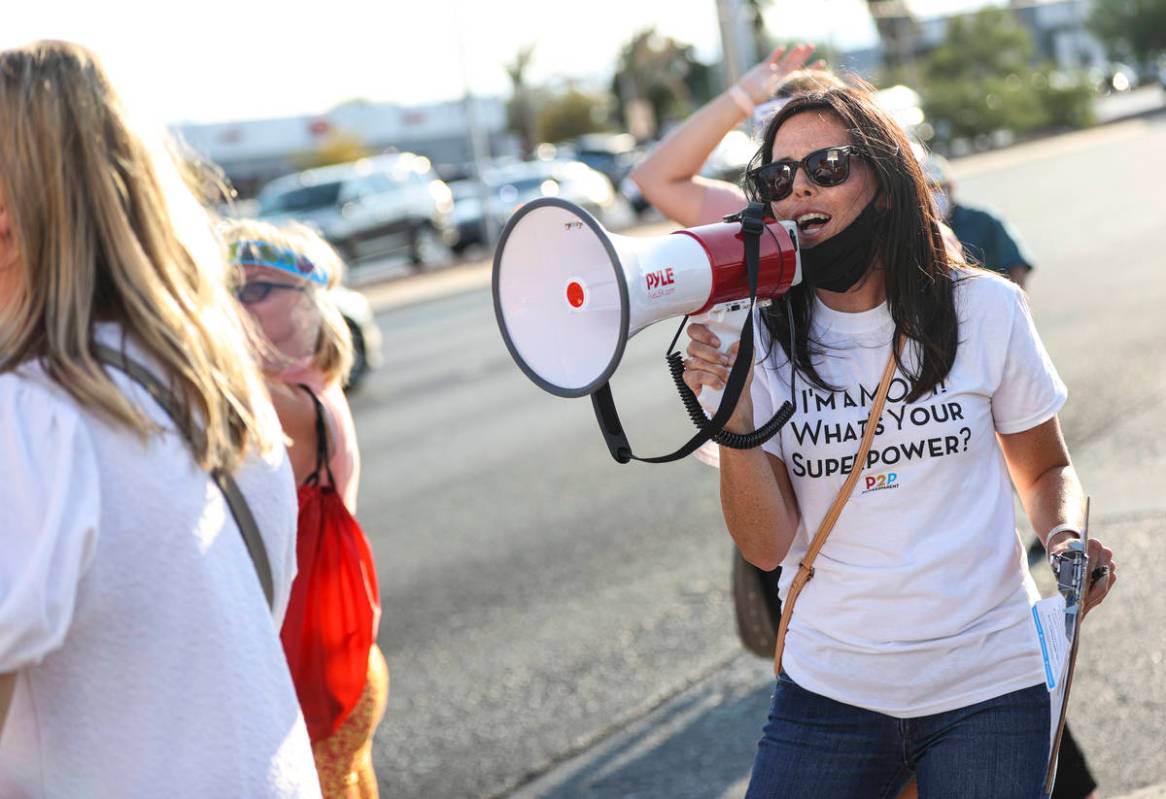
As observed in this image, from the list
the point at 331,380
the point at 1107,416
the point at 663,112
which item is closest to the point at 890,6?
the point at 663,112

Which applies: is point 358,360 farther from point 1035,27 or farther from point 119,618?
point 1035,27

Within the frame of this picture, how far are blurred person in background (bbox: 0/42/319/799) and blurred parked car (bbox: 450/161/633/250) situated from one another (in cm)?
2420

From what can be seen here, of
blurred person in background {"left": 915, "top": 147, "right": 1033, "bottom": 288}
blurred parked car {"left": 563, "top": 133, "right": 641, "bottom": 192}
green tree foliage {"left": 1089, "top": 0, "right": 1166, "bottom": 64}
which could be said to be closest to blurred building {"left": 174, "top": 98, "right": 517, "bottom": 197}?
blurred parked car {"left": 563, "top": 133, "right": 641, "bottom": 192}

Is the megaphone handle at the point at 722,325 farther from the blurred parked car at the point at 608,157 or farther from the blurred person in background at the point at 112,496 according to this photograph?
the blurred parked car at the point at 608,157

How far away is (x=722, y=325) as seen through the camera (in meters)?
2.16

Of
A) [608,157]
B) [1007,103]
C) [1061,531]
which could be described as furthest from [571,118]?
[1061,531]

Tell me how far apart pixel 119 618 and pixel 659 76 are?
75557 millimetres

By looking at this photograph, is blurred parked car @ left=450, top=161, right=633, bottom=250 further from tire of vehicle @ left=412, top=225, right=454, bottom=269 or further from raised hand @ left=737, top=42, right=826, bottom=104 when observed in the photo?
raised hand @ left=737, top=42, right=826, bottom=104

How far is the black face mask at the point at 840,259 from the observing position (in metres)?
2.29

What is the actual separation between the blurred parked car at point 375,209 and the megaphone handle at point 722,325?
71.6 ft

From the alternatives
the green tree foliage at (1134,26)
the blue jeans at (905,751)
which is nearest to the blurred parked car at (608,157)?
the green tree foliage at (1134,26)

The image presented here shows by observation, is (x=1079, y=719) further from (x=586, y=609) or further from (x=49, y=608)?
(x=49, y=608)

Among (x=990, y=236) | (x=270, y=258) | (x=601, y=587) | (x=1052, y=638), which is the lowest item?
(x=601, y=587)

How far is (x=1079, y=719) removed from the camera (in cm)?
388
